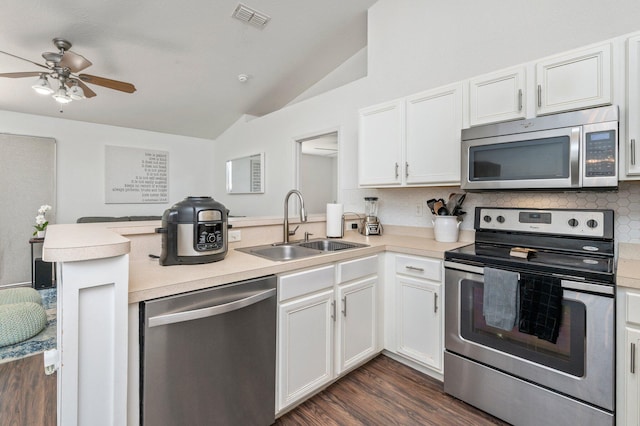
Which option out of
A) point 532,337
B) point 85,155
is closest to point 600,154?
point 532,337

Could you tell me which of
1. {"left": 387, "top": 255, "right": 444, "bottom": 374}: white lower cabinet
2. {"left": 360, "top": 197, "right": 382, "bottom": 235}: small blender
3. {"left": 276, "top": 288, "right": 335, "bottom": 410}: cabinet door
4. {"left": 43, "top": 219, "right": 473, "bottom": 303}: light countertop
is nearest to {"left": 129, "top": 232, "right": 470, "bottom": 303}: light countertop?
{"left": 43, "top": 219, "right": 473, "bottom": 303}: light countertop

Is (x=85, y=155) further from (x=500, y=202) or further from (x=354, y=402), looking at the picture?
(x=500, y=202)

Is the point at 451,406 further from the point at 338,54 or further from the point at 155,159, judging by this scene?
the point at 155,159

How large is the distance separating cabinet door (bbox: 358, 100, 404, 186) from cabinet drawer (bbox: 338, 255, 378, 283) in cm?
72

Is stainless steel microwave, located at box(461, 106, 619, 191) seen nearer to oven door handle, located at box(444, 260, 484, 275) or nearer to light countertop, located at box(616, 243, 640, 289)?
light countertop, located at box(616, 243, 640, 289)

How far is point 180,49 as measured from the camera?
127 inches

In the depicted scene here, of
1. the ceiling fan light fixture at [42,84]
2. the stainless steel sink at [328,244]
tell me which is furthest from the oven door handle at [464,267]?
the ceiling fan light fixture at [42,84]

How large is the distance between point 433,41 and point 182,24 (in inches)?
94.1

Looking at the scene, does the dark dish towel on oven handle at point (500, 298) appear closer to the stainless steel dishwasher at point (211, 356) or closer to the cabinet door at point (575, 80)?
the cabinet door at point (575, 80)

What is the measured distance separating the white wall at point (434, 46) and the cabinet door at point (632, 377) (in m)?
1.61

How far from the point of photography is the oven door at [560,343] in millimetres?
1283

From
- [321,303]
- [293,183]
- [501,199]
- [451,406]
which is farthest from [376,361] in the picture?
[293,183]

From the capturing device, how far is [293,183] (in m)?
3.99

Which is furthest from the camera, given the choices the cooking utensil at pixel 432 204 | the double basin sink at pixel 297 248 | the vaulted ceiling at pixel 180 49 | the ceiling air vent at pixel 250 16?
the ceiling air vent at pixel 250 16
